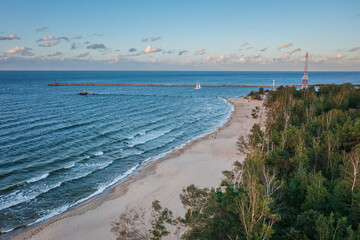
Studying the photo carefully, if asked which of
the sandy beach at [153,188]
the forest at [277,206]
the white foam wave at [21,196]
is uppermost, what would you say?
the forest at [277,206]

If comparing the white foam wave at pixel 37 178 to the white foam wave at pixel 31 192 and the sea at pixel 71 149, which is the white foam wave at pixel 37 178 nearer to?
the sea at pixel 71 149

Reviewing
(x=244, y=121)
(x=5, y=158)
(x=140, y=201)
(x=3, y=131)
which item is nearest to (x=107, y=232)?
(x=140, y=201)

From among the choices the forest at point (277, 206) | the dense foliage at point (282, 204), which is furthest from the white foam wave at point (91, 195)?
the dense foliage at point (282, 204)

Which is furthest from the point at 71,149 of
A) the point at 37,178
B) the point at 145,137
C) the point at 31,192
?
the point at 145,137

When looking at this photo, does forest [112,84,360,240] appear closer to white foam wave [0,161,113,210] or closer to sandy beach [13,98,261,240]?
sandy beach [13,98,261,240]

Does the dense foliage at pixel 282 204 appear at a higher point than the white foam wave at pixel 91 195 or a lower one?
higher

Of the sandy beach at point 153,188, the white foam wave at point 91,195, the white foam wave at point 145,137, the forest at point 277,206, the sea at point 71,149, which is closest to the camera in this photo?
the forest at point 277,206

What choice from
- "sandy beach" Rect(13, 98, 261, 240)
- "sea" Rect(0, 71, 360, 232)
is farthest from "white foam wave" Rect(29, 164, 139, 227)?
"sandy beach" Rect(13, 98, 261, 240)

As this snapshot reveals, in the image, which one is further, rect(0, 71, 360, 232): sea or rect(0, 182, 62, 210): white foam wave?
rect(0, 71, 360, 232): sea

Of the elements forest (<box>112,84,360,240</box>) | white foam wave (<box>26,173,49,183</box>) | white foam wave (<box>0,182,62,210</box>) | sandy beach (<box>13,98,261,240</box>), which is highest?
forest (<box>112,84,360,240</box>)
